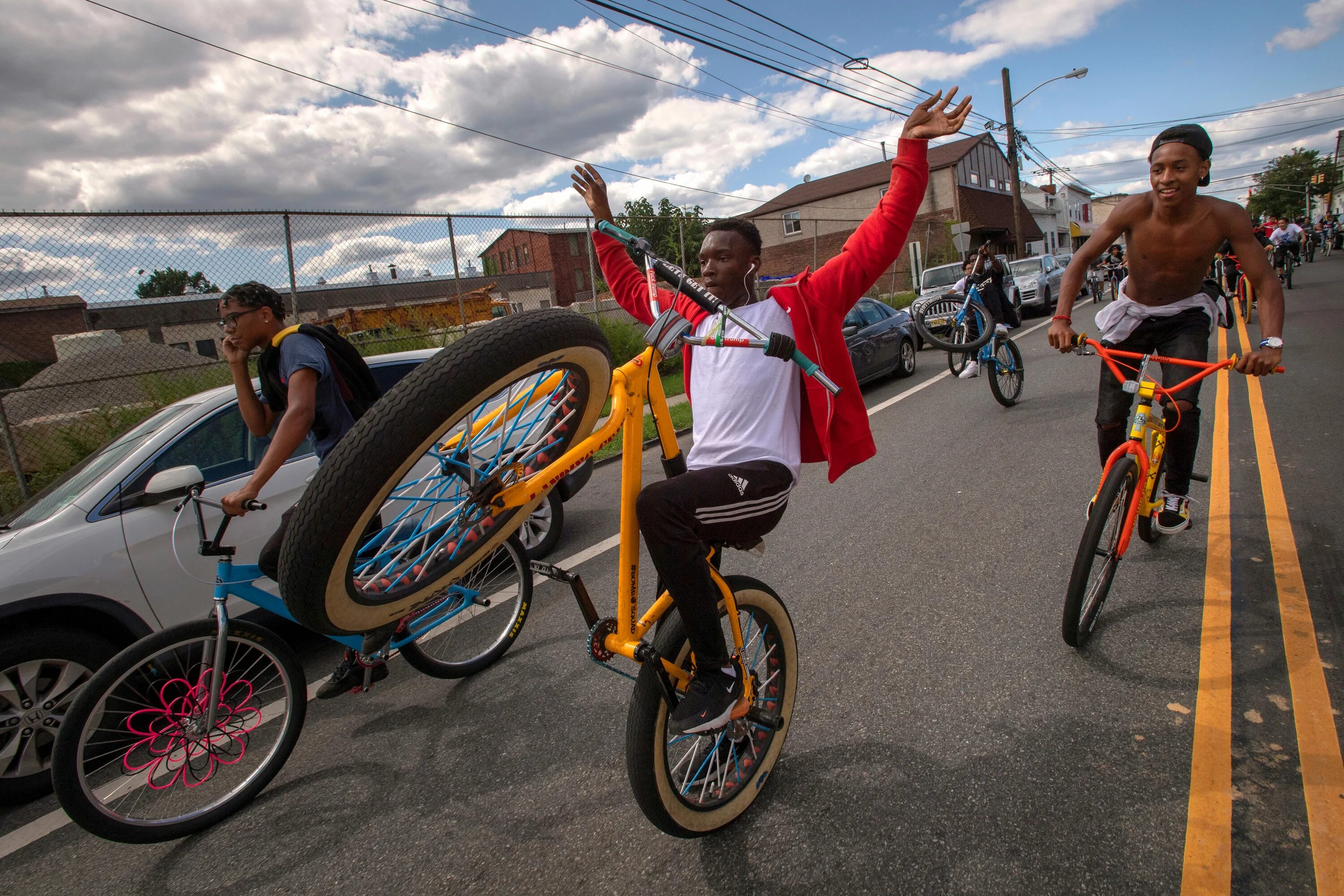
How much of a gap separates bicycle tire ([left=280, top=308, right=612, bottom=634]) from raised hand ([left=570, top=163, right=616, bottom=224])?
0.55 m

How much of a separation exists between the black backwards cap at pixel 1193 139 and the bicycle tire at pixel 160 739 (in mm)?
4569

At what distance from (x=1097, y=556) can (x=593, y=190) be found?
8.71ft

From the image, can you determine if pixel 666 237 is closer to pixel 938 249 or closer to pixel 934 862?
pixel 938 249

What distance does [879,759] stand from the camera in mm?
2555

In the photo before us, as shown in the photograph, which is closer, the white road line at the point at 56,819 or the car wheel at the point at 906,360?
the white road line at the point at 56,819

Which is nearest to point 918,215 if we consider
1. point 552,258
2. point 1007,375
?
point 552,258

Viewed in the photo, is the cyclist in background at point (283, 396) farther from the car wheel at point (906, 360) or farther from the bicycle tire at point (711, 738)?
the car wheel at point (906, 360)

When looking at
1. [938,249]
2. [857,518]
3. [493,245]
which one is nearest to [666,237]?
[938,249]

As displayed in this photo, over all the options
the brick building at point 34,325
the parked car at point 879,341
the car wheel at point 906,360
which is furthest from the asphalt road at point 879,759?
the car wheel at point 906,360

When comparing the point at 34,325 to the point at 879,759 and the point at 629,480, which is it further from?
the point at 879,759

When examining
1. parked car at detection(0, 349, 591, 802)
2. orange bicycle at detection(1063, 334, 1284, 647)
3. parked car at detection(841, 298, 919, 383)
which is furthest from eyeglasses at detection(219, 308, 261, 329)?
parked car at detection(841, 298, 919, 383)

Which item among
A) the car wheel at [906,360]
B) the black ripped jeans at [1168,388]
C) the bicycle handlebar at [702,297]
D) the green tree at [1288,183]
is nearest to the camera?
the bicycle handlebar at [702,297]

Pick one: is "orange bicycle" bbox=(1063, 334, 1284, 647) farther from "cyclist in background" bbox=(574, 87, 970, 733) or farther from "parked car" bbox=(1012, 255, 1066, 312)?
"parked car" bbox=(1012, 255, 1066, 312)

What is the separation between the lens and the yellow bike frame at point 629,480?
1927mm
